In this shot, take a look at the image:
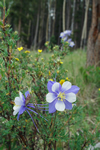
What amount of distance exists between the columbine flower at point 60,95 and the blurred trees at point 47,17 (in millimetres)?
7568

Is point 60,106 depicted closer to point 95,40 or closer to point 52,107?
point 52,107

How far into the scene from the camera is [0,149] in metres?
0.84

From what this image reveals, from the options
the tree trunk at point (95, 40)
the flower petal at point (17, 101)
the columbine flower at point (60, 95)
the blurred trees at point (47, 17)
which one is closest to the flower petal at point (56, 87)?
the columbine flower at point (60, 95)

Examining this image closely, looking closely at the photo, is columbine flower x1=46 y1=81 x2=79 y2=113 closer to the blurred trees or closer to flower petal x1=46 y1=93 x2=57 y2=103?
flower petal x1=46 y1=93 x2=57 y2=103

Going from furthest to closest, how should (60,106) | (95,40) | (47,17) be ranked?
(47,17) < (95,40) < (60,106)

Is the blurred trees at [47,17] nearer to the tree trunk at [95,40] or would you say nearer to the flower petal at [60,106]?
the tree trunk at [95,40]

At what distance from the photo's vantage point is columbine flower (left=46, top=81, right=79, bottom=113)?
0.53m

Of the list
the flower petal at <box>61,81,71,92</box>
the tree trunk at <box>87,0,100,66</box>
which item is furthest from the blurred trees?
the flower petal at <box>61,81,71,92</box>

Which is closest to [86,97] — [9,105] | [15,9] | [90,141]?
[90,141]

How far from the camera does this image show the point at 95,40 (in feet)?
8.94

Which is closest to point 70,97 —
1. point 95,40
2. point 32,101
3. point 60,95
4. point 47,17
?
point 60,95

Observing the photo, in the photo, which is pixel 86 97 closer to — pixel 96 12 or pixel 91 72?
pixel 91 72

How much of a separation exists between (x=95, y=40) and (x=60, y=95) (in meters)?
2.47

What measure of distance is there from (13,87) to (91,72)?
1.86m
